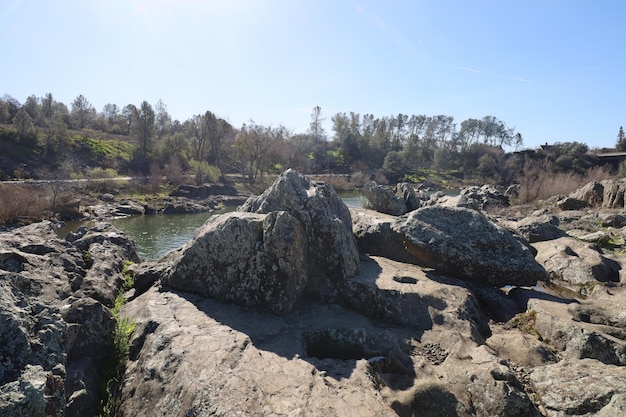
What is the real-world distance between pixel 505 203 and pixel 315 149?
3192 inches

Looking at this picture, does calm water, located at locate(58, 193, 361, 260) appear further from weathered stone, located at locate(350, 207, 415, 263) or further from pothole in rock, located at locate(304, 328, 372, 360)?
pothole in rock, located at locate(304, 328, 372, 360)

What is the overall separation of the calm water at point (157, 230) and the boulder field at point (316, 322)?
46.7 ft

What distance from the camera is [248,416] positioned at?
14.7 feet

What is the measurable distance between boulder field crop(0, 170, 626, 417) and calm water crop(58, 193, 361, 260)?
46.7 ft

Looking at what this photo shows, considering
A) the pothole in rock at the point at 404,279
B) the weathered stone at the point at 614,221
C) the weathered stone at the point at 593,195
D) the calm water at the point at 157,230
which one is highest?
the weathered stone at the point at 593,195

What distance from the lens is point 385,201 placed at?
19531 mm

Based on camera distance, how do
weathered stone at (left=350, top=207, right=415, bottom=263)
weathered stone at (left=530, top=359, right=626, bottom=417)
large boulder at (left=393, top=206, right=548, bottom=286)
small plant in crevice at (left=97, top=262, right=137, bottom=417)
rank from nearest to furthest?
weathered stone at (left=530, top=359, right=626, bottom=417) → small plant in crevice at (left=97, top=262, right=137, bottom=417) → large boulder at (left=393, top=206, right=548, bottom=286) → weathered stone at (left=350, top=207, right=415, bottom=263)

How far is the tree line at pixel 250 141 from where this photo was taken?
71.8 meters

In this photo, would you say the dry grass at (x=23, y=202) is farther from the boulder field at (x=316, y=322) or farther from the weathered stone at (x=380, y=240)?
the weathered stone at (x=380, y=240)

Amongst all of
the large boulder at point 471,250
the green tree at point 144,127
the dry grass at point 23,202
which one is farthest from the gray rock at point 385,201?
the green tree at point 144,127

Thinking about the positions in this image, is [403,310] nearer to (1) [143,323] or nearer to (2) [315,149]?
(1) [143,323]

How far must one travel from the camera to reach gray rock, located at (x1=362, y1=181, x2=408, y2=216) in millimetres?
19089

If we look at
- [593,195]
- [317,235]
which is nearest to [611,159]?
[593,195]

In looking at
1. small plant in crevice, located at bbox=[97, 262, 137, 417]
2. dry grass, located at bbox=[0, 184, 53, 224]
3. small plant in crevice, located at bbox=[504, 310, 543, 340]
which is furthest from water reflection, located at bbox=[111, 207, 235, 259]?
small plant in crevice, located at bbox=[504, 310, 543, 340]
